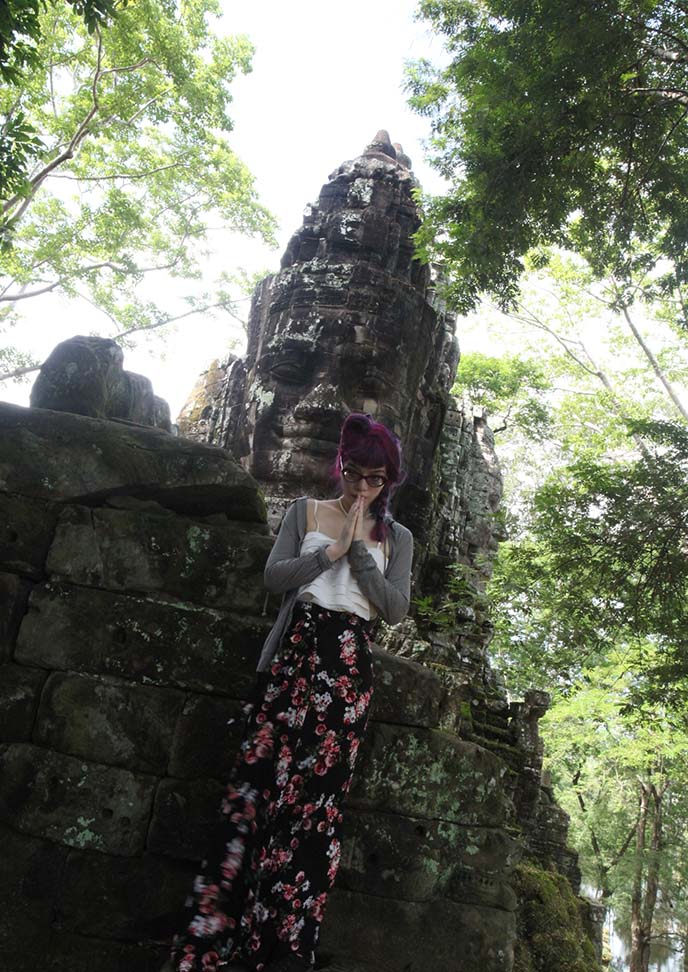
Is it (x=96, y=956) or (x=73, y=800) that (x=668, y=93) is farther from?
(x=96, y=956)

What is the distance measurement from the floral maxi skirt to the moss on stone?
6.83ft

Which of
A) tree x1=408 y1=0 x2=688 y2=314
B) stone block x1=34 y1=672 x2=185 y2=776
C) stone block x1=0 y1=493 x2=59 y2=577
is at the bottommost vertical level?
stone block x1=34 y1=672 x2=185 y2=776

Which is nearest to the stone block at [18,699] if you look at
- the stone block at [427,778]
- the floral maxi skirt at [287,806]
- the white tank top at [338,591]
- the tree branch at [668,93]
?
the floral maxi skirt at [287,806]

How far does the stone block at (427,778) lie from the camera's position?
2742mm

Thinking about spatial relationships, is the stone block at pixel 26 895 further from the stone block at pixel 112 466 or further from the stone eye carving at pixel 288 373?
the stone eye carving at pixel 288 373

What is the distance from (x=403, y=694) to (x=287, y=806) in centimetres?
70

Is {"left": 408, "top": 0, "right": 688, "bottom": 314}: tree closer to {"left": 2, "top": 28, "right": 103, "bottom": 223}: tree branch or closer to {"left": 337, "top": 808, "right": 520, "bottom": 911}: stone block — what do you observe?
{"left": 337, "top": 808, "right": 520, "bottom": 911}: stone block

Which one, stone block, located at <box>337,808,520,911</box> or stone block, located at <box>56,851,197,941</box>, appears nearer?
stone block, located at <box>56,851,197,941</box>

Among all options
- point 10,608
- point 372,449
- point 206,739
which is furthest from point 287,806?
point 10,608

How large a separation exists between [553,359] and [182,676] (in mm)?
18269

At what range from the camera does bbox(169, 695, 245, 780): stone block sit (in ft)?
8.93

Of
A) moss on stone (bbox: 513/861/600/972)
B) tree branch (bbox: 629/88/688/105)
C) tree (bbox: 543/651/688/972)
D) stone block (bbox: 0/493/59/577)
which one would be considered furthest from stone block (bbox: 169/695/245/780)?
tree (bbox: 543/651/688/972)

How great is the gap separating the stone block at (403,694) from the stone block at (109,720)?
77 cm

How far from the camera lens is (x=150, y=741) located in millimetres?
2727
